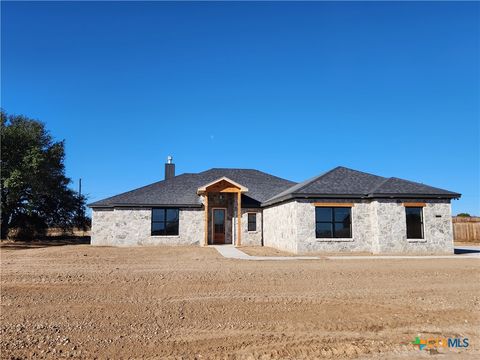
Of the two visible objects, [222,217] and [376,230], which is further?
[222,217]

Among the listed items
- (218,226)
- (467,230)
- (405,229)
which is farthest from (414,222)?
(467,230)

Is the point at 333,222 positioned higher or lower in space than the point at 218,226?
higher

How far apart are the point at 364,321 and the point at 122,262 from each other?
10789mm

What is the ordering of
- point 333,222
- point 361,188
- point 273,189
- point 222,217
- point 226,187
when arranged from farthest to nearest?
point 273,189
point 222,217
point 226,187
point 361,188
point 333,222

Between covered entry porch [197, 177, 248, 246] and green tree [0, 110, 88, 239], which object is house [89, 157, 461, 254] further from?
→ green tree [0, 110, 88, 239]

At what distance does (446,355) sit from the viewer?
586 cm

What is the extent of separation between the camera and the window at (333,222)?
63.2 feet

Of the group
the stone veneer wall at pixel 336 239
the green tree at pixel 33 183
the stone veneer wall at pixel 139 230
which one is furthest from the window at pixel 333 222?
the green tree at pixel 33 183

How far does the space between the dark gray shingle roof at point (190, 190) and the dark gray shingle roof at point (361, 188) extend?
6.46 metres

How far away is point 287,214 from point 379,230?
184 inches

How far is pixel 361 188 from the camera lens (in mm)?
20109

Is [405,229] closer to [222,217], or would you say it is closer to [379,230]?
[379,230]

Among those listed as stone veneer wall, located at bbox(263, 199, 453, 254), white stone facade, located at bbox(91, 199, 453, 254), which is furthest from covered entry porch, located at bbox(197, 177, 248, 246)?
stone veneer wall, located at bbox(263, 199, 453, 254)

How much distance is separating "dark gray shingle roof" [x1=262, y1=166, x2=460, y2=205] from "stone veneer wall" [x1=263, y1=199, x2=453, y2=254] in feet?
1.47
